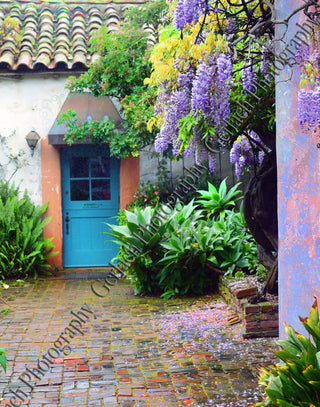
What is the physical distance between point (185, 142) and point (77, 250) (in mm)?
5631

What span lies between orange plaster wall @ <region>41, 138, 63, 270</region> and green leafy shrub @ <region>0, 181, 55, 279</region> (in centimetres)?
26

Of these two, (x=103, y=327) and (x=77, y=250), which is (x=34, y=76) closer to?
(x=77, y=250)

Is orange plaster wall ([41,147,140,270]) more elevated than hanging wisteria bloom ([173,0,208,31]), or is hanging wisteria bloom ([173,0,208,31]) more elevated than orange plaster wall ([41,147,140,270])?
hanging wisteria bloom ([173,0,208,31])

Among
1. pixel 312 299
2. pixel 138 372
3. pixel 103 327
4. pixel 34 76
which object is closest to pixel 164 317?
pixel 103 327

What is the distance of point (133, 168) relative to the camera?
9820 millimetres

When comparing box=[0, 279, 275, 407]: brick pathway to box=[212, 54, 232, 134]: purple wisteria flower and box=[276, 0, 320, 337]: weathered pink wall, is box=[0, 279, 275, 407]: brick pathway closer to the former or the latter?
box=[276, 0, 320, 337]: weathered pink wall

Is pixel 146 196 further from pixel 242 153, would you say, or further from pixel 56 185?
pixel 242 153

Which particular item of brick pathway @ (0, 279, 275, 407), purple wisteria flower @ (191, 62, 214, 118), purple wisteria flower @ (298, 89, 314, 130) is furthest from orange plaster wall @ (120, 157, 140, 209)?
purple wisteria flower @ (298, 89, 314, 130)

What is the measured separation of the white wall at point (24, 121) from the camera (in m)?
9.77

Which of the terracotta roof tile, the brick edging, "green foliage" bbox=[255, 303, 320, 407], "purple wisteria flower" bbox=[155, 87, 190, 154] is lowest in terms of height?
the brick edging

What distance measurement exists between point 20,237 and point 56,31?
4473 mm

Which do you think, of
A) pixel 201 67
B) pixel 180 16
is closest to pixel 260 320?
pixel 201 67

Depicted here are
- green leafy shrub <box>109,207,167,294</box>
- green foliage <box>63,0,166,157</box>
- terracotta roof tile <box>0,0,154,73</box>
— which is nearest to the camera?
green leafy shrub <box>109,207,167,294</box>

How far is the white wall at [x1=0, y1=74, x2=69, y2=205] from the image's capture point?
9766 millimetres
